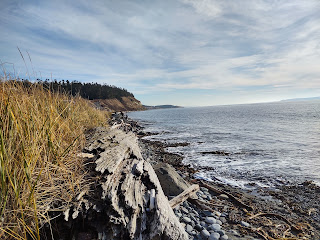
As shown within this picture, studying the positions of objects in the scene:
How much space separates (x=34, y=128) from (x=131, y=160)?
1.51 meters

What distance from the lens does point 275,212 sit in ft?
14.5

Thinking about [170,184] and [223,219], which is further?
[170,184]

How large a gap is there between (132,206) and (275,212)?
4321 mm

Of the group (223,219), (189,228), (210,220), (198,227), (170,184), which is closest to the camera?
(189,228)

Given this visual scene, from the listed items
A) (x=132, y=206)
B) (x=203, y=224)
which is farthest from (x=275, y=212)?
(x=132, y=206)

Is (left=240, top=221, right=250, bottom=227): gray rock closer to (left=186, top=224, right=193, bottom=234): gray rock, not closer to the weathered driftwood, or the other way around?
(left=186, top=224, right=193, bottom=234): gray rock

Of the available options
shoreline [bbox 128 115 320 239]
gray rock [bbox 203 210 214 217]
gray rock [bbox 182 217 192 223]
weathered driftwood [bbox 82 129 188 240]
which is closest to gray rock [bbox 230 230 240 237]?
shoreline [bbox 128 115 320 239]

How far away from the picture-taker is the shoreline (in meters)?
3.47

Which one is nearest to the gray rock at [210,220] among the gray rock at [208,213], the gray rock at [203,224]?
the gray rock at [203,224]

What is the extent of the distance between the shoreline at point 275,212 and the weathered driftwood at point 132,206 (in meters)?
1.90

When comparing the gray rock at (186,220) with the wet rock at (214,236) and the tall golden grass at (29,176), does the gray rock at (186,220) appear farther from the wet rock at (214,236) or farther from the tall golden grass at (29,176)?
the tall golden grass at (29,176)

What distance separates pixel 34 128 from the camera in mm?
2176

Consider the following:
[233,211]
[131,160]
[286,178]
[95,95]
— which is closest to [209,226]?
[233,211]

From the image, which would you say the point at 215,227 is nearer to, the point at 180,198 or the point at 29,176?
the point at 180,198
